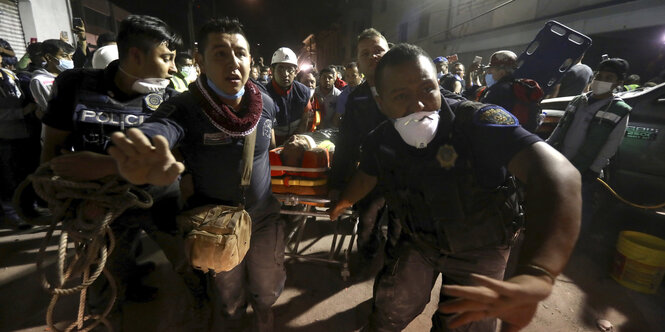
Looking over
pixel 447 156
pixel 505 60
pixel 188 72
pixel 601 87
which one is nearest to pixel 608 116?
pixel 601 87

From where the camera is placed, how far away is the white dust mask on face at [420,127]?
1497 millimetres

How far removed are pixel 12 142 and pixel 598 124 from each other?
7633mm

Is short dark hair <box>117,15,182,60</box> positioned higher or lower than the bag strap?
higher

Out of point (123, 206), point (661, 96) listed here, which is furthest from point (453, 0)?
point (123, 206)

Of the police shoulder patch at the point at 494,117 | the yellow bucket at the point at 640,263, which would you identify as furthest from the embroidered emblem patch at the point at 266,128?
the yellow bucket at the point at 640,263

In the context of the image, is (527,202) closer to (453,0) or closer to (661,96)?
(661,96)

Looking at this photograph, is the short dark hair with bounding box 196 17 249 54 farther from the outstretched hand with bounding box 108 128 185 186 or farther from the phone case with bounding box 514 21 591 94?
the phone case with bounding box 514 21 591 94

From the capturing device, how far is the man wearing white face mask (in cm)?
336

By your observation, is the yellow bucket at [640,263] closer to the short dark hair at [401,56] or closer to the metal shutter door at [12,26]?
the short dark hair at [401,56]

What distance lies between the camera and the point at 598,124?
342 centimetres

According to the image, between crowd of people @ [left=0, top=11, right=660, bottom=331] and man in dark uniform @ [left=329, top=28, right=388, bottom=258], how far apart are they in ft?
A: 0.05

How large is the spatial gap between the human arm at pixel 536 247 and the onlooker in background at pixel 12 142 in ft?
18.2

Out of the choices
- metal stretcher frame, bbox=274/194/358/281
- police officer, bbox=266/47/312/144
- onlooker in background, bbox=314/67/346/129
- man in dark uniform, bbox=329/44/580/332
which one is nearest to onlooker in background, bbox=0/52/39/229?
police officer, bbox=266/47/312/144

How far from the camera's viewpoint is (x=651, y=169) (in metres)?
3.61
